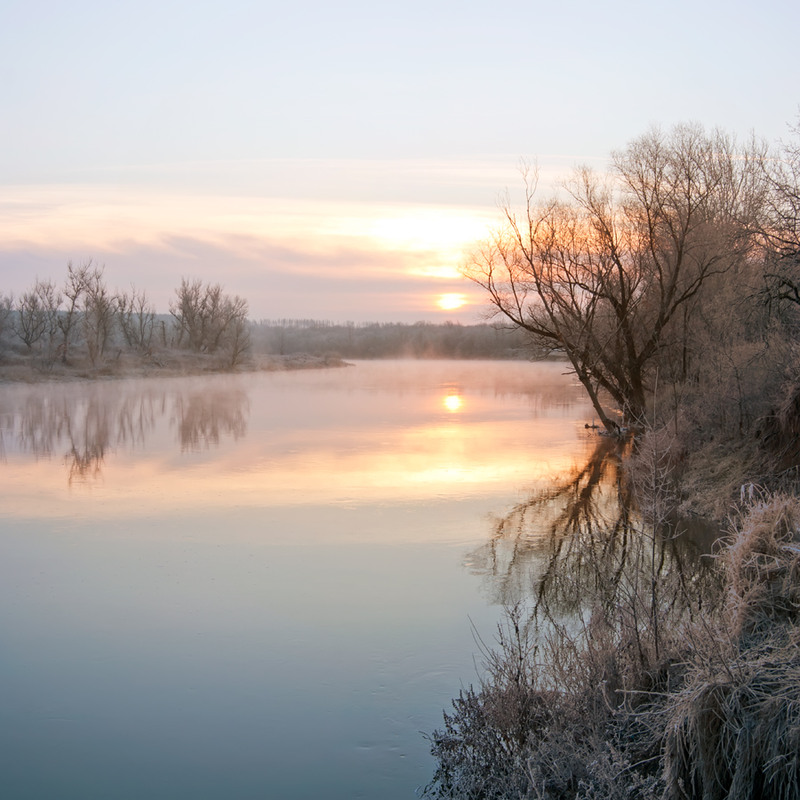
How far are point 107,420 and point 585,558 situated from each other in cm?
2007

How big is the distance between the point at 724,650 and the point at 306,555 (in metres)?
6.36

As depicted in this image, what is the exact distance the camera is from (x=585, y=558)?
408 inches

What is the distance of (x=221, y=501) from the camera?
13.7 meters

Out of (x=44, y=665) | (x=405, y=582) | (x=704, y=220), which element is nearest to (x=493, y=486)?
(x=405, y=582)

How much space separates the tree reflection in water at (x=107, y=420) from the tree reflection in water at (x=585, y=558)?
28.4 feet

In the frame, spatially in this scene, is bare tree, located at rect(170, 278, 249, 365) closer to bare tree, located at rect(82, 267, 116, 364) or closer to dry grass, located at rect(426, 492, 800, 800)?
bare tree, located at rect(82, 267, 116, 364)

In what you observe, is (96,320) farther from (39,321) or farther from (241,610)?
(241,610)

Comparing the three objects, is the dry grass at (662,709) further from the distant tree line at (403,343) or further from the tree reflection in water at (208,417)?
the distant tree line at (403,343)

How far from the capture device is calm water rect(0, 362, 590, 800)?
5.77 metres

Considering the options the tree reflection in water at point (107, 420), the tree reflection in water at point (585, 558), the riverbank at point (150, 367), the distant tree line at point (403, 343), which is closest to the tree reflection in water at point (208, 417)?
the tree reflection in water at point (107, 420)

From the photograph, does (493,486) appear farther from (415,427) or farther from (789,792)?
(789,792)

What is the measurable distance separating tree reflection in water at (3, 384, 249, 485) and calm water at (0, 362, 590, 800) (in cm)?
32

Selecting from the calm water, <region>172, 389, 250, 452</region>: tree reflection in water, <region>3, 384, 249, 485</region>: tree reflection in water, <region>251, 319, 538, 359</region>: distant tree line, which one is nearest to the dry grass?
the calm water

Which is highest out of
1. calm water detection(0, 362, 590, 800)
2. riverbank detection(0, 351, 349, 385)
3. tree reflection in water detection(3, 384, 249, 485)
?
riverbank detection(0, 351, 349, 385)
